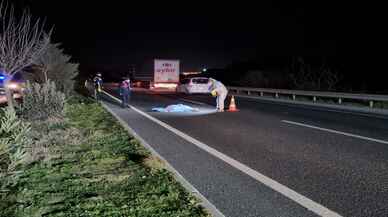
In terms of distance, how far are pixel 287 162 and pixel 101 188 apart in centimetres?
337

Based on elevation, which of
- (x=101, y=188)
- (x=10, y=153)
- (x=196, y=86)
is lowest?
(x=101, y=188)

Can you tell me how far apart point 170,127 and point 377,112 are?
984 cm

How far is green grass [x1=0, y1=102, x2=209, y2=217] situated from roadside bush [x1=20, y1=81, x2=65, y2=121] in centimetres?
534

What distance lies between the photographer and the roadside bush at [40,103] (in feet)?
45.3

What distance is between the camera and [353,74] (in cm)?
3825

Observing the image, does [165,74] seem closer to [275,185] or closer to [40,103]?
[40,103]

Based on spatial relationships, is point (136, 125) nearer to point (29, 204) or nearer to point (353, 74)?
point (29, 204)

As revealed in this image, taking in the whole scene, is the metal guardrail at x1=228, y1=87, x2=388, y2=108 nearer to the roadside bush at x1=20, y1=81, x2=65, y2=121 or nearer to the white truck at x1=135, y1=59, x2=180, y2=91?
the white truck at x1=135, y1=59, x2=180, y2=91

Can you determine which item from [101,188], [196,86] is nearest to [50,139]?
[101,188]

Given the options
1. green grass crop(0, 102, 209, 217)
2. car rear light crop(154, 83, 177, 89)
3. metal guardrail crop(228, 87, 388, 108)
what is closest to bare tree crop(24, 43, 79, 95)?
metal guardrail crop(228, 87, 388, 108)

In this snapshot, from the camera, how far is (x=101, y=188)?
592 centimetres

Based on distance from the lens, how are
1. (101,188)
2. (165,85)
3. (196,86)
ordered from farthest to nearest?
(165,85) < (196,86) < (101,188)

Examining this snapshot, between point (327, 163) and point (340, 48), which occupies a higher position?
point (340, 48)

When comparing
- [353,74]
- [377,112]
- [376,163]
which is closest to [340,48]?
[353,74]
